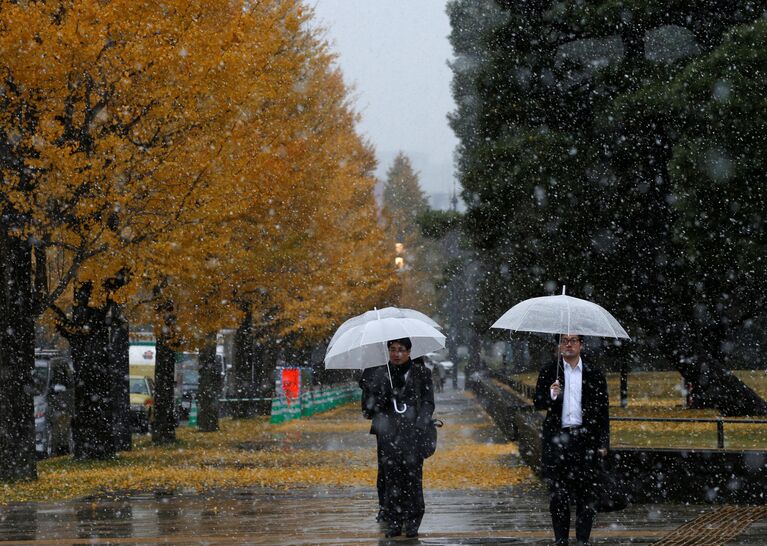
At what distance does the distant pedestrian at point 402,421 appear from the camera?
991cm

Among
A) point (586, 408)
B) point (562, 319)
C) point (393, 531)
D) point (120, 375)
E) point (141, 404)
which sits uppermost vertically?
point (562, 319)

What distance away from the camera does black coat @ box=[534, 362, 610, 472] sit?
874 centimetres

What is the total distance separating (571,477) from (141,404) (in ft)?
82.8

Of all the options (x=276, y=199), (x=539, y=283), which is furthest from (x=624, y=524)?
(x=539, y=283)

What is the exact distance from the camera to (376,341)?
9.89 metres

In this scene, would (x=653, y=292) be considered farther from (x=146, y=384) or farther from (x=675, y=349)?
(x=146, y=384)

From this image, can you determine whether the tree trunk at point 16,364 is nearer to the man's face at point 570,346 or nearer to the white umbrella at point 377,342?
the white umbrella at point 377,342

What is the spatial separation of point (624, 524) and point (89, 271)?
8.26m

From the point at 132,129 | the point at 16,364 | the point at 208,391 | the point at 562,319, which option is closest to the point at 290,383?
the point at 208,391

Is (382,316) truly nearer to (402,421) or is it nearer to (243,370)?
(402,421)

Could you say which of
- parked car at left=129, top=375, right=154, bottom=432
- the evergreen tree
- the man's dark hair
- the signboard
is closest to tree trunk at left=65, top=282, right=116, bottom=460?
parked car at left=129, top=375, right=154, bottom=432

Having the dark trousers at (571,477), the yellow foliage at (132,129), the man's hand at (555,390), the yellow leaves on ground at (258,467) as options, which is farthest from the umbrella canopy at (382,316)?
the yellow foliage at (132,129)

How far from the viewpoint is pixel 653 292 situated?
25062 mm

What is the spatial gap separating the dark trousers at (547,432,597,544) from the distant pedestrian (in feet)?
4.63
